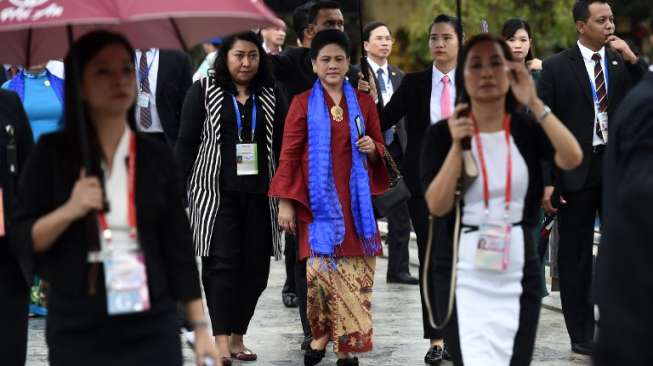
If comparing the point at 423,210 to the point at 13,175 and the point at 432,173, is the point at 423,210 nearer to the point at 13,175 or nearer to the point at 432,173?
the point at 432,173

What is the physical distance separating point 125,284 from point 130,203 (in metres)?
0.28

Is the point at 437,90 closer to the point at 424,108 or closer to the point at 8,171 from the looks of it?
the point at 424,108

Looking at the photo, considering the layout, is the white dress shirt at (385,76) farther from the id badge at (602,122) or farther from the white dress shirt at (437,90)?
the white dress shirt at (437,90)

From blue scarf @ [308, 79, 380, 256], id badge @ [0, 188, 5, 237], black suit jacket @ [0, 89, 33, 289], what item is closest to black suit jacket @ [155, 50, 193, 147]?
blue scarf @ [308, 79, 380, 256]

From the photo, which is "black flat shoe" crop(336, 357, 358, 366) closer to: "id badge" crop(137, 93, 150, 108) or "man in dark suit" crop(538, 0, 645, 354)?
"man in dark suit" crop(538, 0, 645, 354)

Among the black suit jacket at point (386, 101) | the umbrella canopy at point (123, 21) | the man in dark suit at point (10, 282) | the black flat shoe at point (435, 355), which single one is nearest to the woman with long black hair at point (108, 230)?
the umbrella canopy at point (123, 21)

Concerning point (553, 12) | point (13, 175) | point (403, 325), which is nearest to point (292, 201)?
point (403, 325)

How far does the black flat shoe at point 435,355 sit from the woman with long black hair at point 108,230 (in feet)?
12.7

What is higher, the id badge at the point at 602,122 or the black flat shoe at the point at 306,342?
the id badge at the point at 602,122

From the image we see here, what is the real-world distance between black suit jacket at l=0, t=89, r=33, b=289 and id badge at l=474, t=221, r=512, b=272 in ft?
5.88

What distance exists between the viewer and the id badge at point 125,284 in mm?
4797

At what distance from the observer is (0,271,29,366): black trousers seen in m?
5.79

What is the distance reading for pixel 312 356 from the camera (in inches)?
345

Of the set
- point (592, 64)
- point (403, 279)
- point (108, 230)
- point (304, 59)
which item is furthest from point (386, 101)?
point (108, 230)
